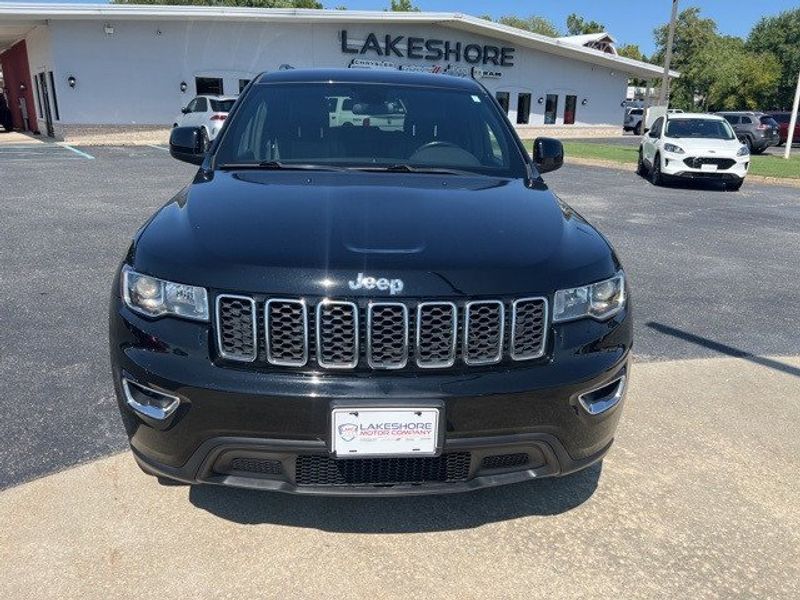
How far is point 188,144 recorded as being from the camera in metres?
3.68

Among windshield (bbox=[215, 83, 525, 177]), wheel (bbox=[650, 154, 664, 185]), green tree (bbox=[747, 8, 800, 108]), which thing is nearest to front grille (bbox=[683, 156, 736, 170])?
wheel (bbox=[650, 154, 664, 185])

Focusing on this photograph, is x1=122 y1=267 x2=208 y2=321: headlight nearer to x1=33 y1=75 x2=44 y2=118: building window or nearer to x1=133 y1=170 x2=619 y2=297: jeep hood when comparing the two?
x1=133 y1=170 x2=619 y2=297: jeep hood

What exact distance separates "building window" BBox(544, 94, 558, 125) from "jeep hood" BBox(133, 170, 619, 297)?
113 ft

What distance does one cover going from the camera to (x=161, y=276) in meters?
2.17

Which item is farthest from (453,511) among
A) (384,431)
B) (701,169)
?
(701,169)

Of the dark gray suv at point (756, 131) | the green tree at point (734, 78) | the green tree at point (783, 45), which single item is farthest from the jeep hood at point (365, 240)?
the green tree at point (783, 45)

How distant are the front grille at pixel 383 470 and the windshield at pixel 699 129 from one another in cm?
1393

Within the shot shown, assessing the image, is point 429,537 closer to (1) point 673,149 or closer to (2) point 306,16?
(1) point 673,149

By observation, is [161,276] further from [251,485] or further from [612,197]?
[612,197]

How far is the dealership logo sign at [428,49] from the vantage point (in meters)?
28.6

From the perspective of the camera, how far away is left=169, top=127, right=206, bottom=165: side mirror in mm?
3684

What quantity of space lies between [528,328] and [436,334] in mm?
311

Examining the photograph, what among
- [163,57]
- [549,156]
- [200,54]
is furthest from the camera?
[200,54]

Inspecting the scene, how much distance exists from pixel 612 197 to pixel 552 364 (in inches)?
415
